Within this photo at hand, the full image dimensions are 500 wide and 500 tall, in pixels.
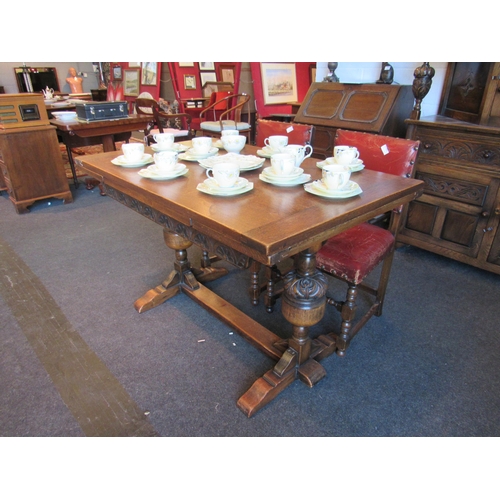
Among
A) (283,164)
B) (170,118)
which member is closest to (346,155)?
(283,164)

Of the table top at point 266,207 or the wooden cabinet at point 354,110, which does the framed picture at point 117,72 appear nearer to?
the wooden cabinet at point 354,110

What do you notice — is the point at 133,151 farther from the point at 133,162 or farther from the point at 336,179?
the point at 336,179

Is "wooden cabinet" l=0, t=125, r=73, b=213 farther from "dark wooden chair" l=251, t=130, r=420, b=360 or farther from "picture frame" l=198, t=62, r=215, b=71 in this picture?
"picture frame" l=198, t=62, r=215, b=71

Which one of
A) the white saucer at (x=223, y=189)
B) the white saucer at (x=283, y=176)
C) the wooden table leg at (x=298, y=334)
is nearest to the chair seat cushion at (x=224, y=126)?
the white saucer at (x=283, y=176)

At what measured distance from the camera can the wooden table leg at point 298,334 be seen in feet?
4.49

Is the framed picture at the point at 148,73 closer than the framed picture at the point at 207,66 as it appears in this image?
No

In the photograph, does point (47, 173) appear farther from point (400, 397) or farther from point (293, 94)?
point (293, 94)

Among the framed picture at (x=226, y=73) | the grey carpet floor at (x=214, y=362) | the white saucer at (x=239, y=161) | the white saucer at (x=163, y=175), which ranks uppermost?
the framed picture at (x=226, y=73)

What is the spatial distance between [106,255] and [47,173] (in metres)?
1.48

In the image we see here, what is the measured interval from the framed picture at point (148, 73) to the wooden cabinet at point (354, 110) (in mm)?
5318

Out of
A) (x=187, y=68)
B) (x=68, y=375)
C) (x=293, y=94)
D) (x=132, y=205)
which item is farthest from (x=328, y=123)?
(x=187, y=68)

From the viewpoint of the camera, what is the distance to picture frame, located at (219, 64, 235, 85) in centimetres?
629

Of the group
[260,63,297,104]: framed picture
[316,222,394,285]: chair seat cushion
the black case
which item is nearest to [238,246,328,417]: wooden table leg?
[316,222,394,285]: chair seat cushion

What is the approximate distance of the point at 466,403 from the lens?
1457 millimetres
